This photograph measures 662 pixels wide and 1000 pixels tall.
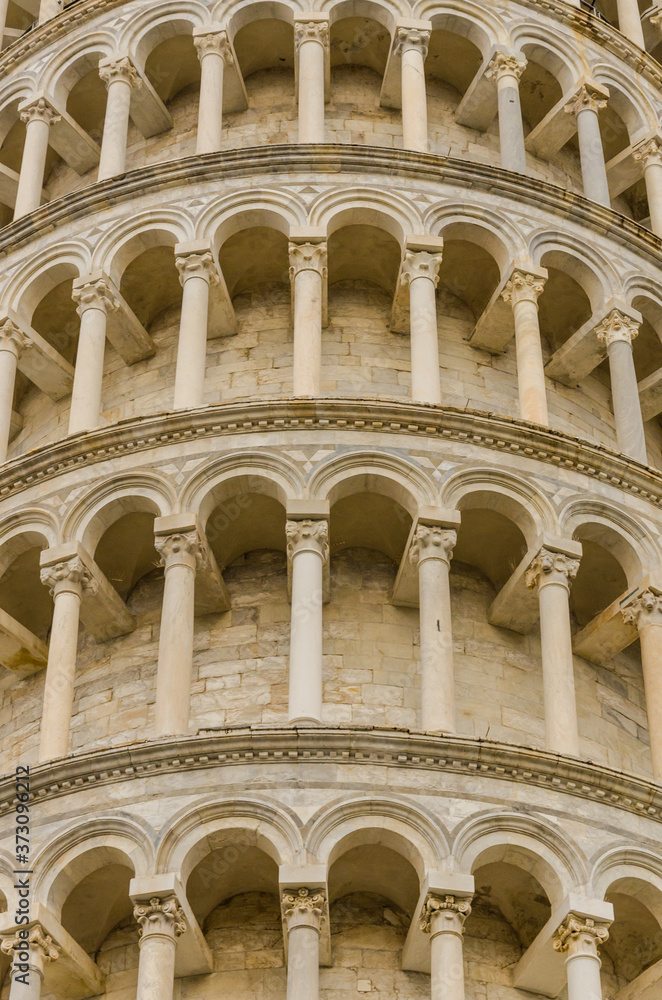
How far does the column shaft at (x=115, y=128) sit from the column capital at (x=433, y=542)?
22.6ft

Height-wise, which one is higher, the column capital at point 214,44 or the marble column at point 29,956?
the column capital at point 214,44

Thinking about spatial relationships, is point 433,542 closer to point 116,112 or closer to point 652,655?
point 652,655

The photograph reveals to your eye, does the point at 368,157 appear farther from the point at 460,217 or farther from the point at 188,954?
the point at 188,954

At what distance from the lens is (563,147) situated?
27.4 metres

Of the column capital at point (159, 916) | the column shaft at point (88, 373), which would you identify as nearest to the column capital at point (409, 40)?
the column shaft at point (88, 373)

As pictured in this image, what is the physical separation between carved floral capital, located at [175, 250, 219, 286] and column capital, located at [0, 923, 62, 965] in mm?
8254

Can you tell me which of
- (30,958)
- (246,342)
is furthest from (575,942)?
(246,342)

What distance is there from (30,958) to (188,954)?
4.43ft

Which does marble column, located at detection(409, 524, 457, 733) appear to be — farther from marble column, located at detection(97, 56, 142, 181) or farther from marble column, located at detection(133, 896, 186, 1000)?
marble column, located at detection(97, 56, 142, 181)

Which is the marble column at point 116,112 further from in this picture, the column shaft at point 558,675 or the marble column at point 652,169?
the column shaft at point 558,675

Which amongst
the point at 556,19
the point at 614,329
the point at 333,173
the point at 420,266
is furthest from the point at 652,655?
the point at 556,19

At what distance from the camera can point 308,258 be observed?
23281 mm

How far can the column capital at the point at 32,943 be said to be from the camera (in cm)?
1781

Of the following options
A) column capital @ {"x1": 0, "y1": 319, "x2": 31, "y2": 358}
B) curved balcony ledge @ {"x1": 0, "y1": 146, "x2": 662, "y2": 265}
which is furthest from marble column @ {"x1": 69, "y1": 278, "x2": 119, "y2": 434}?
curved balcony ledge @ {"x1": 0, "y1": 146, "x2": 662, "y2": 265}
